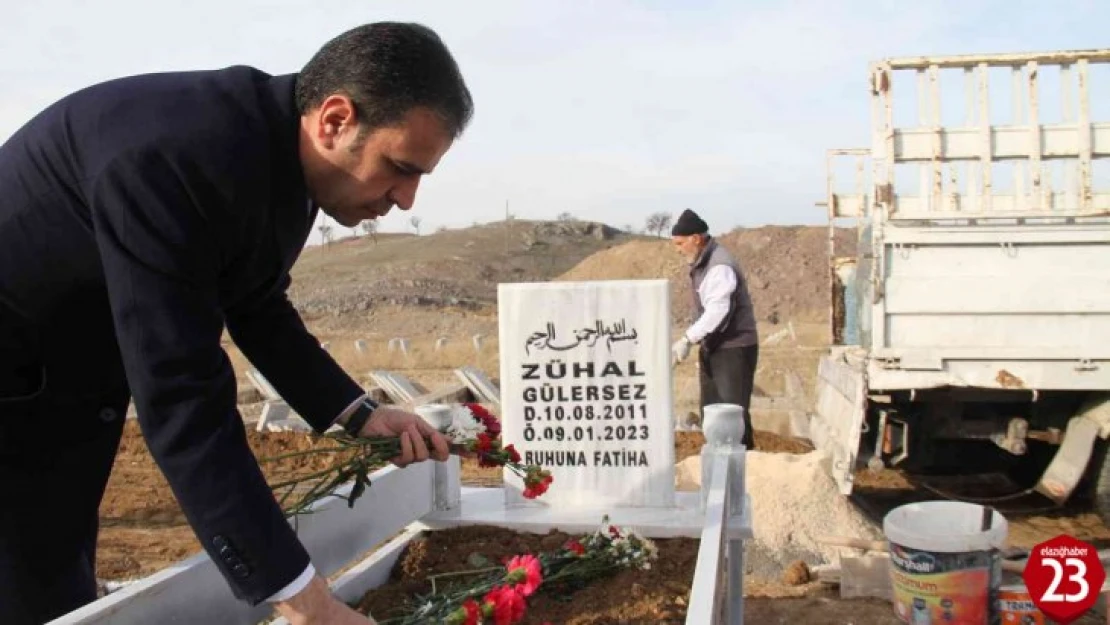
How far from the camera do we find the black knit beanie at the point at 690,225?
21.1ft

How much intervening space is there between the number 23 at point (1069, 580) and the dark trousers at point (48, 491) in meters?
2.87

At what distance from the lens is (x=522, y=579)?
7.30 feet

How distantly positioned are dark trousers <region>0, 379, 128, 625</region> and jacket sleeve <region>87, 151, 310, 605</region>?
617mm

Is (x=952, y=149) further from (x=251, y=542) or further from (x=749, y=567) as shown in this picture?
(x=251, y=542)

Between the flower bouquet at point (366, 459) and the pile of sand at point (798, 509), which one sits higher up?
the flower bouquet at point (366, 459)

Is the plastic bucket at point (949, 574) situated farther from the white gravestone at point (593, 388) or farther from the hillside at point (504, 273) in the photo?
the hillside at point (504, 273)

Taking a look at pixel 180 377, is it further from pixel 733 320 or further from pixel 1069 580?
pixel 733 320

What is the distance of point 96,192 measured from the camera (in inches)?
59.1

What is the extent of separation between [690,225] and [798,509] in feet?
6.22

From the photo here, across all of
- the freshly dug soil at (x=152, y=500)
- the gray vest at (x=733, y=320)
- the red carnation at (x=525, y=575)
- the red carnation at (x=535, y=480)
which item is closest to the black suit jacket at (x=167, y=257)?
the red carnation at (x=525, y=575)

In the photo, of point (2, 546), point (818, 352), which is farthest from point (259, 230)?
point (818, 352)

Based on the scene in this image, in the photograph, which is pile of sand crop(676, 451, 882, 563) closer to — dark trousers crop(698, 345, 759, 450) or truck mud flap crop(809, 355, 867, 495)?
truck mud flap crop(809, 355, 867, 495)

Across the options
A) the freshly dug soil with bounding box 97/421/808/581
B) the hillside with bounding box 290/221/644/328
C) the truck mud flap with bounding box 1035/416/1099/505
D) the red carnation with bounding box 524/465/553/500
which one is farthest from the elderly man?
the hillside with bounding box 290/221/644/328

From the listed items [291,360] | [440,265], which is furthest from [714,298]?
[440,265]
